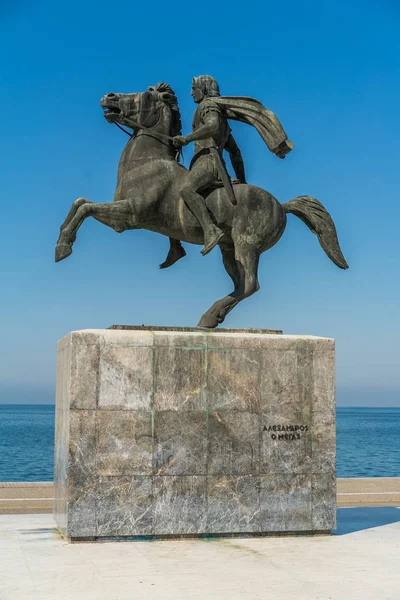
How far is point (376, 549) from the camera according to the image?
400 inches

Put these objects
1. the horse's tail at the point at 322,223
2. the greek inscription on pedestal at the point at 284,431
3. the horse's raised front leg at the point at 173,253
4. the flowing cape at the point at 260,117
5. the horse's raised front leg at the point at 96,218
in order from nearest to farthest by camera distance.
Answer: the greek inscription on pedestal at the point at 284,431
the horse's raised front leg at the point at 96,218
the flowing cape at the point at 260,117
the horse's tail at the point at 322,223
the horse's raised front leg at the point at 173,253

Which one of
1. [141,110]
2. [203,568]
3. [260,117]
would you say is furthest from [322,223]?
[203,568]

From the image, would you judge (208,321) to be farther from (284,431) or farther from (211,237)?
(284,431)

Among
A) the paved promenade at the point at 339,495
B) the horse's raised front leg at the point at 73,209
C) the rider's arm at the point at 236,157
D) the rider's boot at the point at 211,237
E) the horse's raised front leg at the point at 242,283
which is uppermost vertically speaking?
the rider's arm at the point at 236,157

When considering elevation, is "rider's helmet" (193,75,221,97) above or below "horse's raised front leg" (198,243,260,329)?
above

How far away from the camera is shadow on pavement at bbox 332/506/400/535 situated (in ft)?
38.6

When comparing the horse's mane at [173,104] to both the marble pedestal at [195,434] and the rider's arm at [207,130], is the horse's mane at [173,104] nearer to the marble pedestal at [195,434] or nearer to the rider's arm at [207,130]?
the rider's arm at [207,130]

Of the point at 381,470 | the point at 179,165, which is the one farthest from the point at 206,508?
the point at 381,470

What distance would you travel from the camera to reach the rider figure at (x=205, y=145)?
1150 cm

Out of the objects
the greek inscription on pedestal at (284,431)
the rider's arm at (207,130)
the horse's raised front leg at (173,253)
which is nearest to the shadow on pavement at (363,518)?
the greek inscription on pedestal at (284,431)

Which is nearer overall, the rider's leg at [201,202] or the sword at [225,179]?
the rider's leg at [201,202]

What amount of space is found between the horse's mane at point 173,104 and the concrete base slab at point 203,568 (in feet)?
18.3

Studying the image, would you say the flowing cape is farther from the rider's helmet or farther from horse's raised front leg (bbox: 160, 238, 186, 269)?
horse's raised front leg (bbox: 160, 238, 186, 269)

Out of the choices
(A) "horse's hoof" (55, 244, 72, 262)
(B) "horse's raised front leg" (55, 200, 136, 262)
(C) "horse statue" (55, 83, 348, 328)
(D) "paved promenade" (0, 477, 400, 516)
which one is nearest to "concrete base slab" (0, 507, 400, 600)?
(C) "horse statue" (55, 83, 348, 328)
